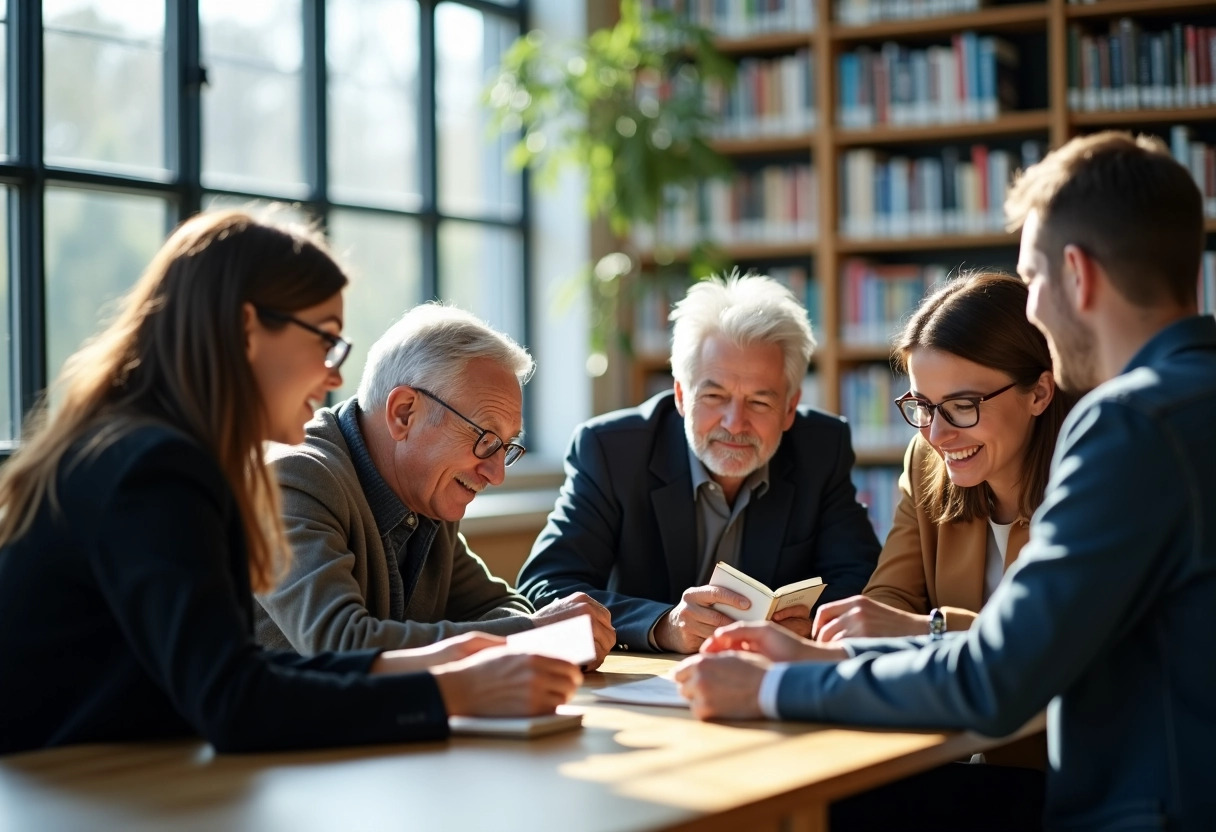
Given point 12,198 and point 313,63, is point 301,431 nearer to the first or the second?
point 12,198

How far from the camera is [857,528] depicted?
322 centimetres

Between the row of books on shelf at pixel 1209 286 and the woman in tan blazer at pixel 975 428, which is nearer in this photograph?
the woman in tan blazer at pixel 975 428

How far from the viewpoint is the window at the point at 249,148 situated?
443 cm

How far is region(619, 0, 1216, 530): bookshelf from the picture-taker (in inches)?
219

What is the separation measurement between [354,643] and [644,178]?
3.85 meters

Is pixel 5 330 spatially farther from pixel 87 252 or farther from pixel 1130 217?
pixel 1130 217

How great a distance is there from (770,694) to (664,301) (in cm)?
473

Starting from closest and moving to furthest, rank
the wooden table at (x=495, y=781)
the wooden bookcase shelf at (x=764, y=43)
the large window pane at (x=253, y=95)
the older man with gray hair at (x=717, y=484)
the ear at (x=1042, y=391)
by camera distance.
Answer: the wooden table at (x=495, y=781) < the ear at (x=1042, y=391) < the older man with gray hair at (x=717, y=484) < the large window pane at (x=253, y=95) < the wooden bookcase shelf at (x=764, y=43)

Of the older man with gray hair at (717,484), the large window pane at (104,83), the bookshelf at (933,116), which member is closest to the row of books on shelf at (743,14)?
the bookshelf at (933,116)

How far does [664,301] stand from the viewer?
6.54 metres

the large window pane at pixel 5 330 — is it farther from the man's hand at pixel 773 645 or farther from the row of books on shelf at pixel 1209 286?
the row of books on shelf at pixel 1209 286

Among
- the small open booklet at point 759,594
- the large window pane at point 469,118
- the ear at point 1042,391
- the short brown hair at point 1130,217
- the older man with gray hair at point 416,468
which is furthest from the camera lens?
the large window pane at point 469,118

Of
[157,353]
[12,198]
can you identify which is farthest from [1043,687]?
[12,198]

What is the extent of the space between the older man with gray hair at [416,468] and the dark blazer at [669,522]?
0.44 metres
